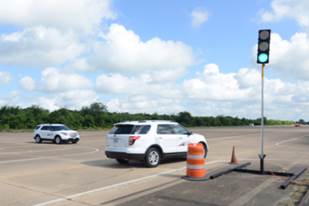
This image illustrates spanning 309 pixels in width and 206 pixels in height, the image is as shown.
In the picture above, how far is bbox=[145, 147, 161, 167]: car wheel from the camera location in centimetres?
1248

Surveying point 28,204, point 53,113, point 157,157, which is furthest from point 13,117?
point 28,204

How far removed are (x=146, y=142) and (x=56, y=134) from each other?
1692 cm

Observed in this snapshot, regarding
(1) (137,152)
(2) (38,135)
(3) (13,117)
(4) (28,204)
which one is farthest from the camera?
(3) (13,117)

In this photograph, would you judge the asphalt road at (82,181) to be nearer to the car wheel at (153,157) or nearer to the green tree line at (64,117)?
the car wheel at (153,157)

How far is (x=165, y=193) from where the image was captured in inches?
314

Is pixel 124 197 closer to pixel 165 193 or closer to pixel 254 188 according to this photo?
pixel 165 193

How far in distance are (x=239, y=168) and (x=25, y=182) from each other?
6548 millimetres

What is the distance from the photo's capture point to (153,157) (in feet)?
41.9

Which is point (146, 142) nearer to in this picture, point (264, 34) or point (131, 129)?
point (131, 129)

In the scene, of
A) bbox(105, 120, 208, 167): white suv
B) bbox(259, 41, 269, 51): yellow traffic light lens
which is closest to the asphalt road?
bbox(105, 120, 208, 167): white suv

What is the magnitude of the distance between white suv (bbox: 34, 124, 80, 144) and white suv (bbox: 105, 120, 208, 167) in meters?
14.6

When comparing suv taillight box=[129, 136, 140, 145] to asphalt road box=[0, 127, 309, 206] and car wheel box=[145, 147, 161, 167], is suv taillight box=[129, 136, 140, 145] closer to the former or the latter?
car wheel box=[145, 147, 161, 167]

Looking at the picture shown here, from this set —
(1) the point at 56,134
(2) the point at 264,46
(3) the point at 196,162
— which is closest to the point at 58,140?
(1) the point at 56,134

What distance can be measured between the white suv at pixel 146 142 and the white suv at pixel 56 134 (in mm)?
14603
